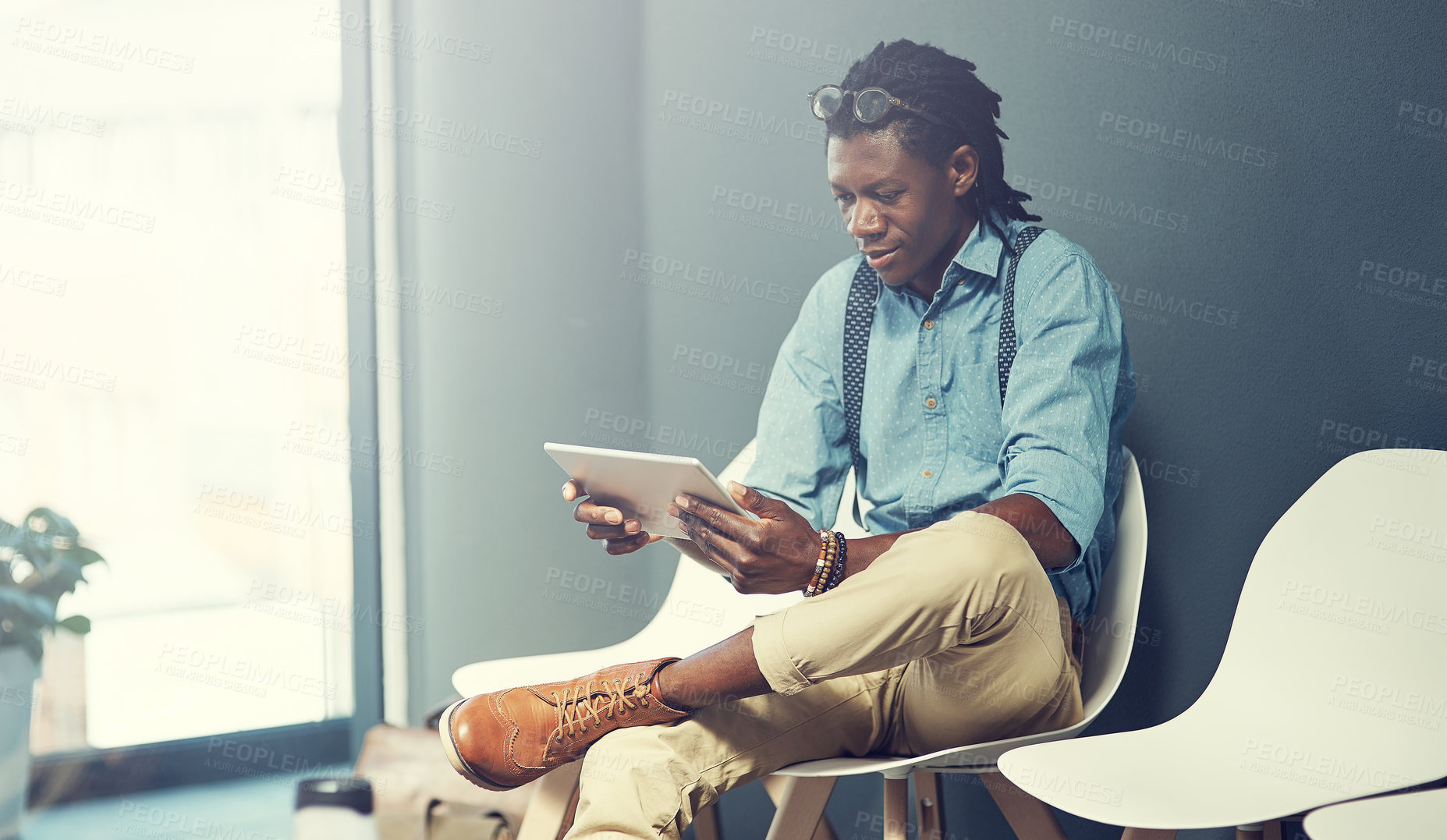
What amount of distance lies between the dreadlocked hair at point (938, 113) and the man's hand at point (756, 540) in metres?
0.53

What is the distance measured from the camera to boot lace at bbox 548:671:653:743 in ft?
3.61

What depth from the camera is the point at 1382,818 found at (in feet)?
2.70

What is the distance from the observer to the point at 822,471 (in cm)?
153

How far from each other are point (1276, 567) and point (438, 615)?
1.52 m

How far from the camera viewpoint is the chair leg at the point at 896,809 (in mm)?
1148

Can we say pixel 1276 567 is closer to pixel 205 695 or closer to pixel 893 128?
pixel 893 128

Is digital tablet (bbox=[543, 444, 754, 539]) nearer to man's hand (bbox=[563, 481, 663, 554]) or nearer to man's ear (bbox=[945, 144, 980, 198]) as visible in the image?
man's hand (bbox=[563, 481, 663, 554])

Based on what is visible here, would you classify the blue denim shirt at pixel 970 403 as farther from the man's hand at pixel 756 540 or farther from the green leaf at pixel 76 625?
the green leaf at pixel 76 625

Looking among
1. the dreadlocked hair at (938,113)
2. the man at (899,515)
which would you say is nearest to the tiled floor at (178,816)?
the man at (899,515)

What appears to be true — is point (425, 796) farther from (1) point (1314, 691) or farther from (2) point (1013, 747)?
(1) point (1314, 691)

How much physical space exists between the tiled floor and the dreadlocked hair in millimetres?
1593

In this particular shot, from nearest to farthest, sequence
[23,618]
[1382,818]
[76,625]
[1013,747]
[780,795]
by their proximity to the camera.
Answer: [1382,818], [1013,747], [780,795], [23,618], [76,625]

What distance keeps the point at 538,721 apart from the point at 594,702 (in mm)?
60

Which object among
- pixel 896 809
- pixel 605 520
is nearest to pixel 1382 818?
pixel 896 809
